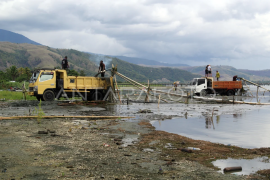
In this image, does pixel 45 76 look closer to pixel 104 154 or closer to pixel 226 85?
pixel 104 154

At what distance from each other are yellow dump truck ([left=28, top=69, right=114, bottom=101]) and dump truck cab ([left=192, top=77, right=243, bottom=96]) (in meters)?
13.5

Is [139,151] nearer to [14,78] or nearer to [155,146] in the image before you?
[155,146]

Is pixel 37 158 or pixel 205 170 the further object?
pixel 37 158

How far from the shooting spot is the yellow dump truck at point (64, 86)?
79.9ft

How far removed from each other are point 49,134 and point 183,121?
25.6 feet

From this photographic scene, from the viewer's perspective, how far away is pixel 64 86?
24.9 meters

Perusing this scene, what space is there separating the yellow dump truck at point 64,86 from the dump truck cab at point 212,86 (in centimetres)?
1352

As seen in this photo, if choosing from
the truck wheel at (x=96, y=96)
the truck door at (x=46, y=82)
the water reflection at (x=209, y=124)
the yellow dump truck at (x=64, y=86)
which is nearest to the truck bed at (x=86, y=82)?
the yellow dump truck at (x=64, y=86)

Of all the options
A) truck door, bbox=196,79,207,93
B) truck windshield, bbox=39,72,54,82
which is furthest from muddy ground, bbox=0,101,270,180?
truck door, bbox=196,79,207,93

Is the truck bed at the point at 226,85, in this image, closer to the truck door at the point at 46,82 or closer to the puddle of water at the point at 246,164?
the truck door at the point at 46,82

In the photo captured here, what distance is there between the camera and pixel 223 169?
21.9 feet

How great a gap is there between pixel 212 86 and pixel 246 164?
29.8 metres

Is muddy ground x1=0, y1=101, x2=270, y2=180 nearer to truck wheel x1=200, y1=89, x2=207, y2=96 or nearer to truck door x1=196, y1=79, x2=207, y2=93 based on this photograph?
truck door x1=196, y1=79, x2=207, y2=93

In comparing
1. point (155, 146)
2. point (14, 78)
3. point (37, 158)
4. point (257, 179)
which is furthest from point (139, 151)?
point (14, 78)
